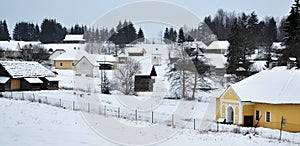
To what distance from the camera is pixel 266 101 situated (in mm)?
24844

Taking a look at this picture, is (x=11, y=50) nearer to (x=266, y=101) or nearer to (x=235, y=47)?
(x=235, y=47)

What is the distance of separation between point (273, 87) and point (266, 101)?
6.46 ft

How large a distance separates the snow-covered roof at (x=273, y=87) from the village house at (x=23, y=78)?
73.3ft

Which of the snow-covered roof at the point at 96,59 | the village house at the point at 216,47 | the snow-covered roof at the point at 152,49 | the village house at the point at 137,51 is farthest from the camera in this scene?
the snow-covered roof at the point at 152,49

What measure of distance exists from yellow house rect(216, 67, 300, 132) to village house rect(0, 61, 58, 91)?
20861 mm

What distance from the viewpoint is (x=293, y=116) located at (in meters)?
24.1

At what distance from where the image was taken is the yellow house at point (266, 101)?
2416cm

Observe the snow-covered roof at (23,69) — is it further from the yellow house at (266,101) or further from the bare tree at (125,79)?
the yellow house at (266,101)

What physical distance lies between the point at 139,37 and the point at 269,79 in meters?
A: 58.8

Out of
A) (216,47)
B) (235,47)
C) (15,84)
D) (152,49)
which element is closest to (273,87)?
(235,47)

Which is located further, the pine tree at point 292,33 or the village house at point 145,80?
the village house at point 145,80

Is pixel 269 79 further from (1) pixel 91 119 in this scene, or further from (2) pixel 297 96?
(1) pixel 91 119

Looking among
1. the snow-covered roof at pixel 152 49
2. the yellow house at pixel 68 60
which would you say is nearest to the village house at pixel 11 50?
the yellow house at pixel 68 60

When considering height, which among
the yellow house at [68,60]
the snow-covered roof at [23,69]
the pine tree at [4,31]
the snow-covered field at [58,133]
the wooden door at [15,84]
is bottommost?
the snow-covered field at [58,133]
